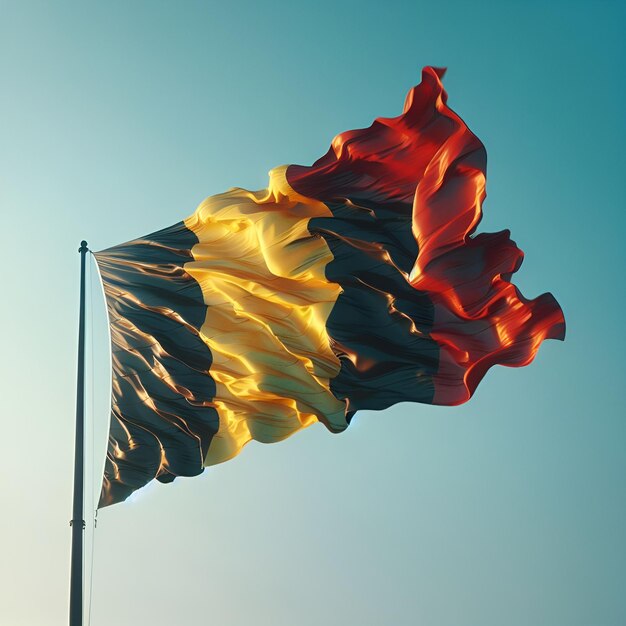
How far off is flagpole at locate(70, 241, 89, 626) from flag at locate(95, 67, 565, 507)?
0.88 metres

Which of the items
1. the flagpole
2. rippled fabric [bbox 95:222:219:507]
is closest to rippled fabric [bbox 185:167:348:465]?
rippled fabric [bbox 95:222:219:507]

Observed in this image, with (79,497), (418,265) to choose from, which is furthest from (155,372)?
A: (418,265)

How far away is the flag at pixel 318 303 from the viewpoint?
1502 centimetres

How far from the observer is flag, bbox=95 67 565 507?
1502 cm

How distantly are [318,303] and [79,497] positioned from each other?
17.5 feet

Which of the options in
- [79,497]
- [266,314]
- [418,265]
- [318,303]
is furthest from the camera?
[266,314]

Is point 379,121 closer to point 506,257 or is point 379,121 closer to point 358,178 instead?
point 358,178

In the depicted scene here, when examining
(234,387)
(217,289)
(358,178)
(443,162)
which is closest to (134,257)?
(217,289)

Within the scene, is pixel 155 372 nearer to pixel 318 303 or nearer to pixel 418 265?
pixel 318 303

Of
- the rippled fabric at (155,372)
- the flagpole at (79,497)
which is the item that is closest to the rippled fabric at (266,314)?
the rippled fabric at (155,372)

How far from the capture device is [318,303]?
1681 cm

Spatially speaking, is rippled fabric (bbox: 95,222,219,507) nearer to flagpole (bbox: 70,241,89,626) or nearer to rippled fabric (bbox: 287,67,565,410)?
flagpole (bbox: 70,241,89,626)

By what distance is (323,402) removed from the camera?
53.4 feet

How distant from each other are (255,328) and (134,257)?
104 inches
